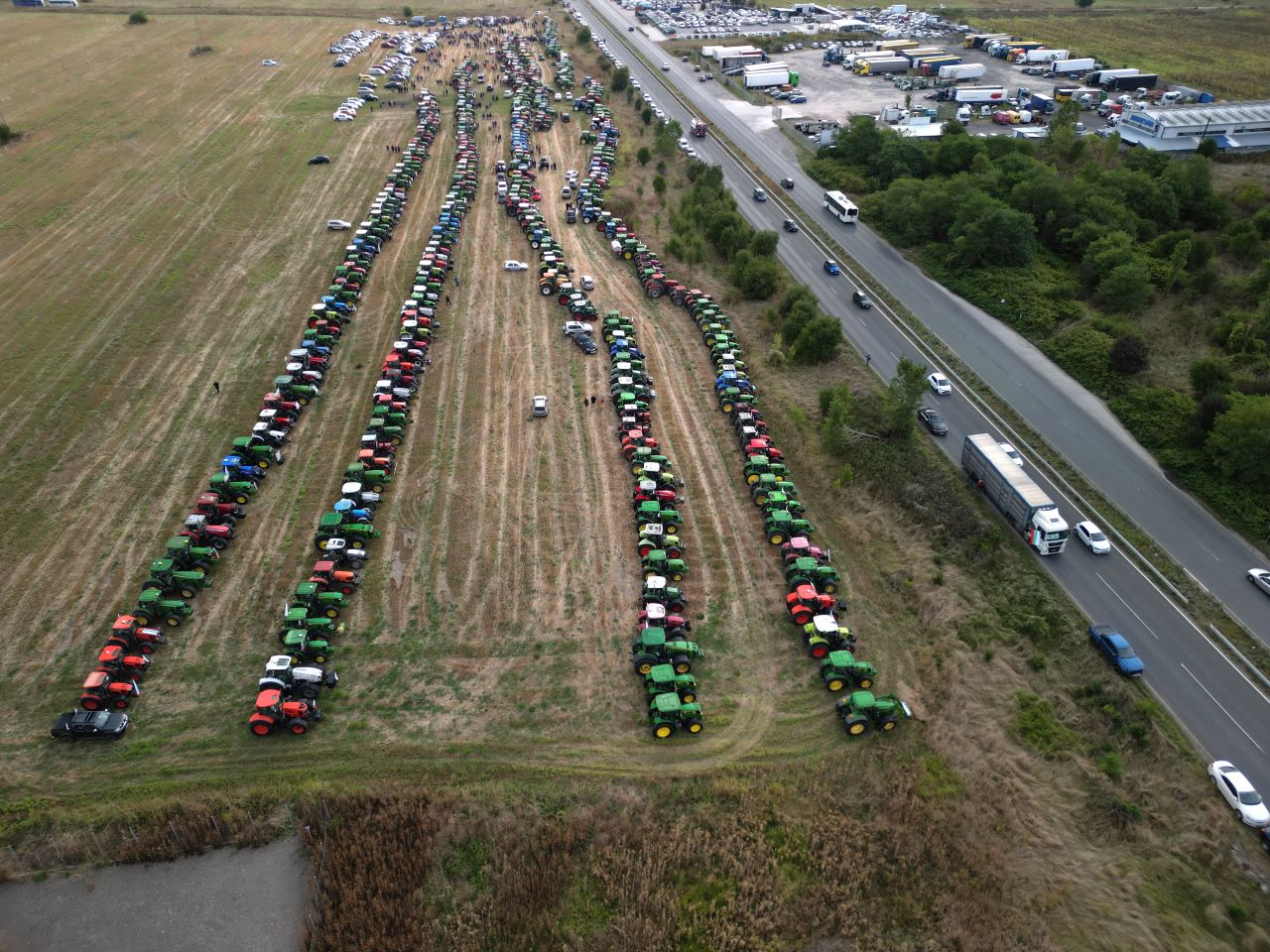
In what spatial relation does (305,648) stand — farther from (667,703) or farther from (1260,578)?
(1260,578)

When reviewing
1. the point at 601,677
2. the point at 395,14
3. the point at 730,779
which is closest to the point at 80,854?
the point at 601,677

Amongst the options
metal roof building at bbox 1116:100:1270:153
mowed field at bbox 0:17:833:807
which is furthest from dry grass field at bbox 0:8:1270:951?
metal roof building at bbox 1116:100:1270:153

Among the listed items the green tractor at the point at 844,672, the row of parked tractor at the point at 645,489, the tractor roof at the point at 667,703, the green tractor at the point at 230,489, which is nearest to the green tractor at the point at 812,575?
the green tractor at the point at 844,672

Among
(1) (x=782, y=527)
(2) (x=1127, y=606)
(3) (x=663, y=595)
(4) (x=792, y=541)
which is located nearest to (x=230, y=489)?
(3) (x=663, y=595)

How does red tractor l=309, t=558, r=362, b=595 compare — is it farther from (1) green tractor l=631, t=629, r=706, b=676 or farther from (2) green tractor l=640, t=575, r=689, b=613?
(1) green tractor l=631, t=629, r=706, b=676

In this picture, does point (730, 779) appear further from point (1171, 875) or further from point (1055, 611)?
point (1055, 611)

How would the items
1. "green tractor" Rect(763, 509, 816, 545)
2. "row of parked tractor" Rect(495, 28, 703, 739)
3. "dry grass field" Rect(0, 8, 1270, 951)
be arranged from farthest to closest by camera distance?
"green tractor" Rect(763, 509, 816, 545) < "row of parked tractor" Rect(495, 28, 703, 739) < "dry grass field" Rect(0, 8, 1270, 951)
